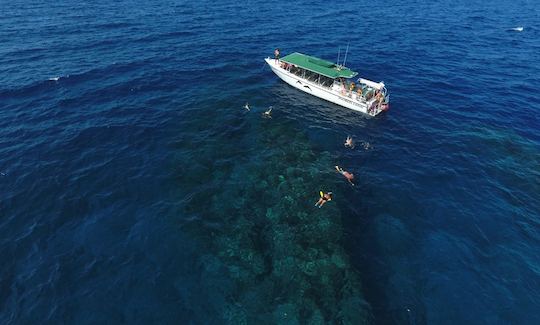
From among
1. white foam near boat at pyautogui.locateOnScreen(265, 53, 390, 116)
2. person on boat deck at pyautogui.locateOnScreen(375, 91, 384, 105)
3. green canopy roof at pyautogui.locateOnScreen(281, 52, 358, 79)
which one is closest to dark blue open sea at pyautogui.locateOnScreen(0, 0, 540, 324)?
white foam near boat at pyautogui.locateOnScreen(265, 53, 390, 116)

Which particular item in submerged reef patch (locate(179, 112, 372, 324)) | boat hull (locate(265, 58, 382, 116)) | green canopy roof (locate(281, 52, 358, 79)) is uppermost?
green canopy roof (locate(281, 52, 358, 79))

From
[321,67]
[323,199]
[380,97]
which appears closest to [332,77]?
[321,67]

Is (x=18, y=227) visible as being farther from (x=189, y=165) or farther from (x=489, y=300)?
(x=489, y=300)

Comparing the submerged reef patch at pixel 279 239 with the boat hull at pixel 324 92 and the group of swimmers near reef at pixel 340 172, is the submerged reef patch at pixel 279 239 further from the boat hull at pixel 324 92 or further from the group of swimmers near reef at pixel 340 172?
the boat hull at pixel 324 92

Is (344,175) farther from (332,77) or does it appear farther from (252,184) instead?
(332,77)

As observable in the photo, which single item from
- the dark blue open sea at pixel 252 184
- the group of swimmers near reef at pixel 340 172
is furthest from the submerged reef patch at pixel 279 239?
the group of swimmers near reef at pixel 340 172

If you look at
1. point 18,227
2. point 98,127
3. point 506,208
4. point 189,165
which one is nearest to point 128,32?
point 98,127

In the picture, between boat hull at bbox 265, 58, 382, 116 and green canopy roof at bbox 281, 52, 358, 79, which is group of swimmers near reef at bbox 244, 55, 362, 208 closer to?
boat hull at bbox 265, 58, 382, 116
